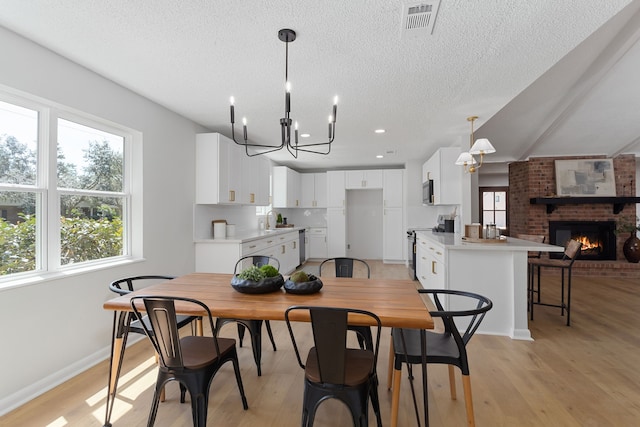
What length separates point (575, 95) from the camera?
408cm

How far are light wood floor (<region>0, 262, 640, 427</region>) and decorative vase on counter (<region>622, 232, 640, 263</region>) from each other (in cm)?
351

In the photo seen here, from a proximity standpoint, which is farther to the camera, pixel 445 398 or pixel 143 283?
pixel 143 283

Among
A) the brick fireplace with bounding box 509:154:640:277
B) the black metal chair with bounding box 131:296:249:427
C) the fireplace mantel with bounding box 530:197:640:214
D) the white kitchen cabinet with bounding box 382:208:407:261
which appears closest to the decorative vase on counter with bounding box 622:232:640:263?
the brick fireplace with bounding box 509:154:640:277

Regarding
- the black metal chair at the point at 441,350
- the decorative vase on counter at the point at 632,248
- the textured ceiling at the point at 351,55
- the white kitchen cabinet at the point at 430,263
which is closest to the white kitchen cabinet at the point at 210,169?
the textured ceiling at the point at 351,55

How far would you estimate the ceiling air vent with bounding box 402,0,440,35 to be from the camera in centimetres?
173

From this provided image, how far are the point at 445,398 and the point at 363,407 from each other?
933 mm

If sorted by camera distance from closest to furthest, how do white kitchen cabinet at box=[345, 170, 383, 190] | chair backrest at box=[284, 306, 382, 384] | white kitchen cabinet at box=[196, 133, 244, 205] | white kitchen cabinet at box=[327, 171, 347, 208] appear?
1. chair backrest at box=[284, 306, 382, 384]
2. white kitchen cabinet at box=[196, 133, 244, 205]
3. white kitchen cabinet at box=[345, 170, 383, 190]
4. white kitchen cabinet at box=[327, 171, 347, 208]

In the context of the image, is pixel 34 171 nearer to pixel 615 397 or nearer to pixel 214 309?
pixel 214 309

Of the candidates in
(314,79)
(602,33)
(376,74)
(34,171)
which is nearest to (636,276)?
(602,33)

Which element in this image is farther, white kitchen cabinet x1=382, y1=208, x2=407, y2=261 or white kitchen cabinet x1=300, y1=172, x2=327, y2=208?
white kitchen cabinet x1=300, y1=172, x2=327, y2=208

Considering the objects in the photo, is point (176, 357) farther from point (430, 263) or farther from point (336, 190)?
point (336, 190)

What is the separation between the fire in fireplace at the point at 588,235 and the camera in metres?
5.88

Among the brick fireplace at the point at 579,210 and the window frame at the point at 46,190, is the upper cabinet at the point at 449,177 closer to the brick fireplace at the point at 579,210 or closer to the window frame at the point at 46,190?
the brick fireplace at the point at 579,210

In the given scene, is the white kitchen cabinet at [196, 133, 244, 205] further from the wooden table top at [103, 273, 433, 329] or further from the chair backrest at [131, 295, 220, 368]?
the chair backrest at [131, 295, 220, 368]
